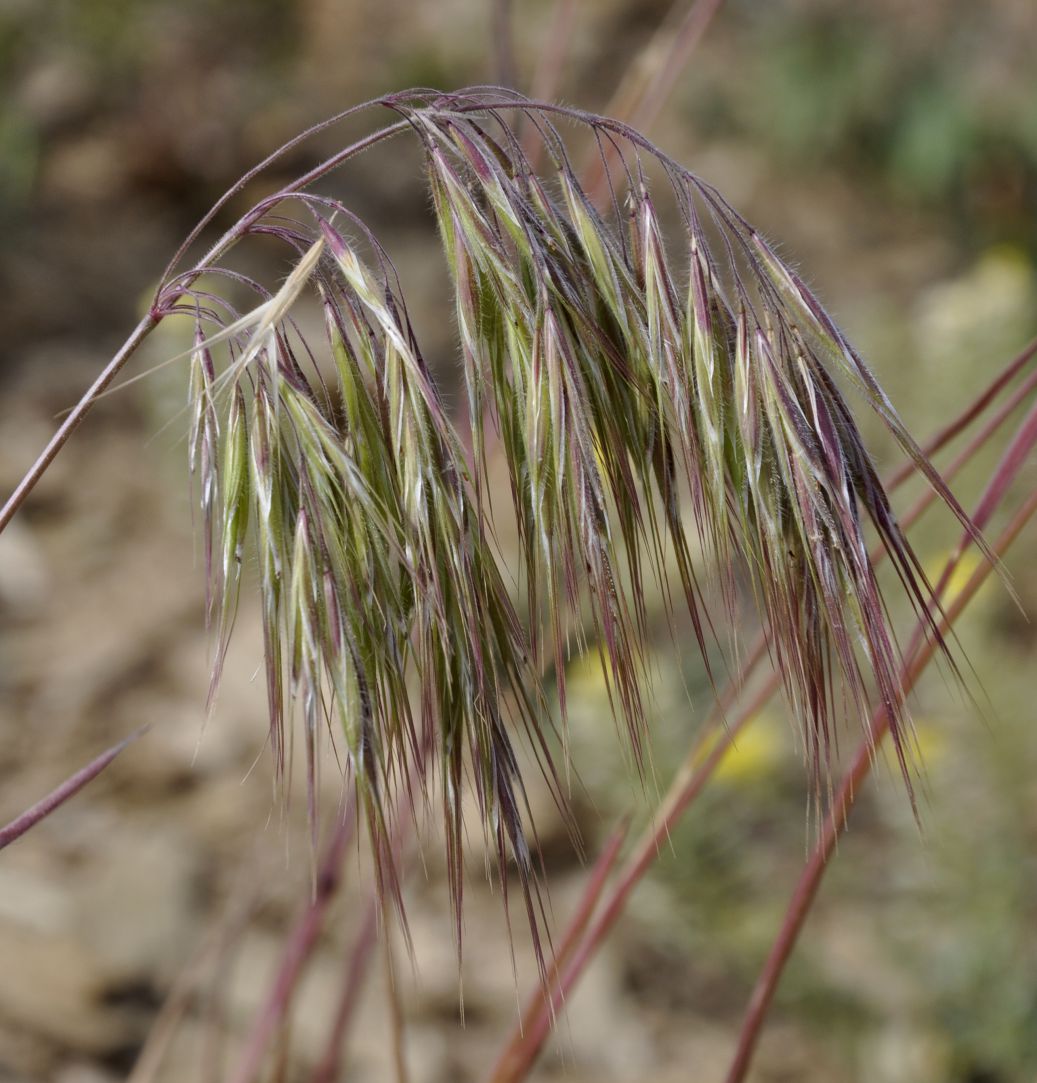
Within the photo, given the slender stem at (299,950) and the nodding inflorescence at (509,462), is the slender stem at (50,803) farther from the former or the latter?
the slender stem at (299,950)

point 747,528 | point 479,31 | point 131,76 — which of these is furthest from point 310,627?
point 479,31

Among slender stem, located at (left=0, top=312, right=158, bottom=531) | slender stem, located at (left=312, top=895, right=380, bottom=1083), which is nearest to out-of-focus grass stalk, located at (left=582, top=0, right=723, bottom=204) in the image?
slender stem, located at (left=0, top=312, right=158, bottom=531)

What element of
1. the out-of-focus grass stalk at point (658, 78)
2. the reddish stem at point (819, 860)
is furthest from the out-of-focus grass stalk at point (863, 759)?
the out-of-focus grass stalk at point (658, 78)

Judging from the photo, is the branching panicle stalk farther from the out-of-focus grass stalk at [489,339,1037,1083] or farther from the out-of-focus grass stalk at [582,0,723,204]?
the out-of-focus grass stalk at [582,0,723,204]

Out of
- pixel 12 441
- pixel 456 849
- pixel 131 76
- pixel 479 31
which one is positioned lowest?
pixel 456 849

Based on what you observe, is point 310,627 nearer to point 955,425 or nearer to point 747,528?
point 747,528

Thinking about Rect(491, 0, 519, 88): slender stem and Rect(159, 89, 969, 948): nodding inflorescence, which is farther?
Rect(491, 0, 519, 88): slender stem

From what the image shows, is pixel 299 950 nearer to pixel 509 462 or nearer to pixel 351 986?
pixel 351 986

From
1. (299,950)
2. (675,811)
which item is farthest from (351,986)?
(675,811)
